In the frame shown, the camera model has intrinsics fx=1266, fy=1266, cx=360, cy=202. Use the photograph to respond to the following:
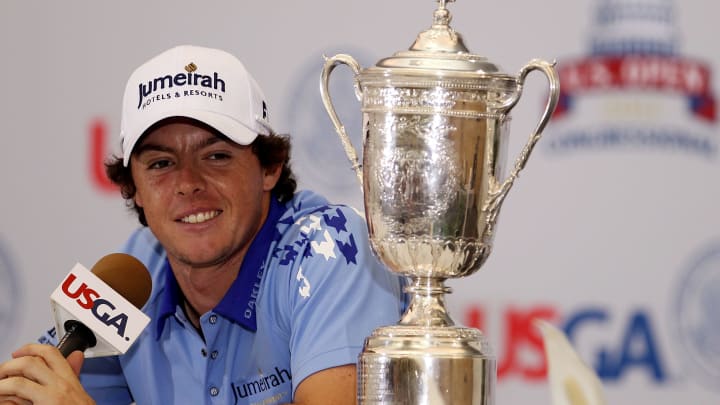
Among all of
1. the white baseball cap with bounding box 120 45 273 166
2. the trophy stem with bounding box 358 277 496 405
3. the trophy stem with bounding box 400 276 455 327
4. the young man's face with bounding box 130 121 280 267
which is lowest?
the trophy stem with bounding box 358 277 496 405

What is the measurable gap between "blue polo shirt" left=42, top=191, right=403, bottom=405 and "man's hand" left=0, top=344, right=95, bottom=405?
0.33 m

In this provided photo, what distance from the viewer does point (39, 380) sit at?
1524 mm


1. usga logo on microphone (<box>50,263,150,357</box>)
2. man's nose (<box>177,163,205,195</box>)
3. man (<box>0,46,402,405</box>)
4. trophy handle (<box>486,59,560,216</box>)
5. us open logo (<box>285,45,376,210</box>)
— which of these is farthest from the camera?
us open logo (<box>285,45,376,210</box>)

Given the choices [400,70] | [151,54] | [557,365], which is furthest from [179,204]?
[151,54]

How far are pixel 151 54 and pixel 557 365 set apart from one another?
187 cm

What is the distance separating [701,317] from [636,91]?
1.62 feet

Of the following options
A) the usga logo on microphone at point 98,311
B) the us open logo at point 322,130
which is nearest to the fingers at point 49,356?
the usga logo on microphone at point 98,311

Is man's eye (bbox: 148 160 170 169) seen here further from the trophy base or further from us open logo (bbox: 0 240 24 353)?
us open logo (bbox: 0 240 24 353)

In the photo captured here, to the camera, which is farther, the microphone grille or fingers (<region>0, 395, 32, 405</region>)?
the microphone grille

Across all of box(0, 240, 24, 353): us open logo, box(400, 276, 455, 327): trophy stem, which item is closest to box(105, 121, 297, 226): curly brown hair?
box(400, 276, 455, 327): trophy stem

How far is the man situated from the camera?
1.78 m

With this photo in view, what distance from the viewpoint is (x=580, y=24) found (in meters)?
2.70

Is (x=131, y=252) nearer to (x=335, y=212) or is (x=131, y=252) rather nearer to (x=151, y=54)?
(x=335, y=212)

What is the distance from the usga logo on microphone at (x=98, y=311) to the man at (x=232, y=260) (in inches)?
7.6
